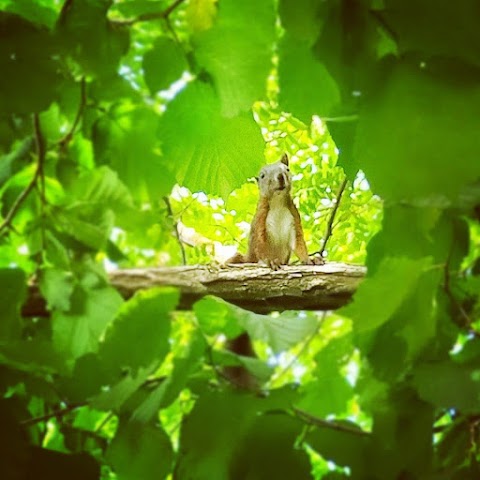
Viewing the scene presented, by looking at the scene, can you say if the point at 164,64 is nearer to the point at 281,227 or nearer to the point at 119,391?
the point at 281,227

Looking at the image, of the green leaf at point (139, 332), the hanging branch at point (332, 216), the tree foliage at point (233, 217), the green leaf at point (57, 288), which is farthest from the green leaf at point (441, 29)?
the green leaf at point (57, 288)

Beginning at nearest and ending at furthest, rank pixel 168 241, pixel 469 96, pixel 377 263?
1. pixel 469 96
2. pixel 377 263
3. pixel 168 241

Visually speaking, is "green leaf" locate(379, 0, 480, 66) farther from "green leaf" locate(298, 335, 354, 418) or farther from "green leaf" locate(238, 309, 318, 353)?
"green leaf" locate(298, 335, 354, 418)

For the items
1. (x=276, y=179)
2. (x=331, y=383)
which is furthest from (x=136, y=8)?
(x=331, y=383)

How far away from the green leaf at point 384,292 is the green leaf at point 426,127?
7cm

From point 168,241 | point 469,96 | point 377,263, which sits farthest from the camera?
point 168,241

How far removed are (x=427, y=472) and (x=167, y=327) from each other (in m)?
0.20

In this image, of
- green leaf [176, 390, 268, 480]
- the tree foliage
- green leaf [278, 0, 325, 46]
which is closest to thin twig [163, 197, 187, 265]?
the tree foliage

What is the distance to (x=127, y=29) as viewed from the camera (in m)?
0.32

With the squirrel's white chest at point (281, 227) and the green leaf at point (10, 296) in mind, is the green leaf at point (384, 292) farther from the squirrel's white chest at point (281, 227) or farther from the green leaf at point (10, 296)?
the green leaf at point (10, 296)

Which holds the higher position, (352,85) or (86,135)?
(86,135)

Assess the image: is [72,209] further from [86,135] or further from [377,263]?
[377,263]

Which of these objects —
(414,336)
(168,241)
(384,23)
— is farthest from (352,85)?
(168,241)

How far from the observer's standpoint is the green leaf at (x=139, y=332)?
38cm
